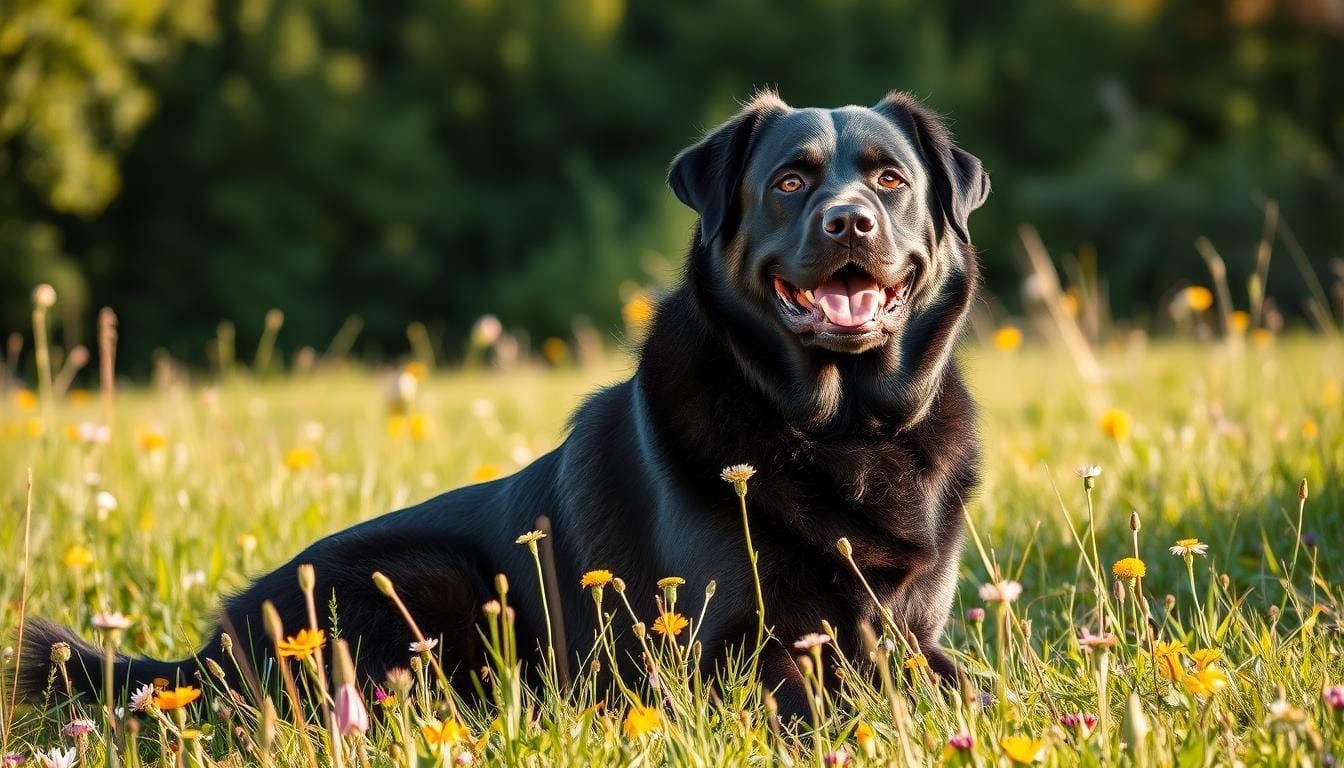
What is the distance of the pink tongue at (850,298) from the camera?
277 cm

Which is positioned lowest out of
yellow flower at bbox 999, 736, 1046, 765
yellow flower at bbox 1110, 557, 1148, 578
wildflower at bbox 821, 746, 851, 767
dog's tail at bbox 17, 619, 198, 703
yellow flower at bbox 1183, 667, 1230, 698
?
dog's tail at bbox 17, 619, 198, 703

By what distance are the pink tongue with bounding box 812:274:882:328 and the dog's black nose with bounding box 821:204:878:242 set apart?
0.14 metres

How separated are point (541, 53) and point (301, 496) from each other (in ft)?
83.5

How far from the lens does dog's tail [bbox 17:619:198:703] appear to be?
2674mm

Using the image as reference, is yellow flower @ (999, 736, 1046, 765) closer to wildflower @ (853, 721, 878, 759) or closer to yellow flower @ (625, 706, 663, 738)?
wildflower @ (853, 721, 878, 759)

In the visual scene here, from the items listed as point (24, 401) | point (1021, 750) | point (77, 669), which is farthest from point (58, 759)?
point (24, 401)

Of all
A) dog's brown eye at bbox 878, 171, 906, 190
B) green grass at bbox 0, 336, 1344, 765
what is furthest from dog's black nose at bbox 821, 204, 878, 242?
green grass at bbox 0, 336, 1344, 765

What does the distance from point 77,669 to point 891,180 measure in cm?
211

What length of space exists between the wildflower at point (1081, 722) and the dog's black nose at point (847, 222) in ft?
3.61

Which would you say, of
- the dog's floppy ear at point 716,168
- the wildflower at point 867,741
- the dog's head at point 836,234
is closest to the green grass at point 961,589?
the wildflower at point 867,741

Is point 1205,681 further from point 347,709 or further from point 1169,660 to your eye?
point 347,709

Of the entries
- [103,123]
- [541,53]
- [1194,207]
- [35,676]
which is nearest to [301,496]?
[35,676]

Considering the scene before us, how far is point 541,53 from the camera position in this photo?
28.6 m

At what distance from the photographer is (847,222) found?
2.68 m
